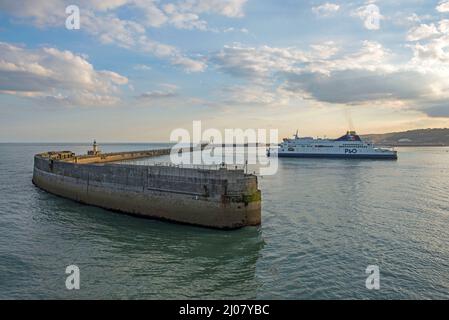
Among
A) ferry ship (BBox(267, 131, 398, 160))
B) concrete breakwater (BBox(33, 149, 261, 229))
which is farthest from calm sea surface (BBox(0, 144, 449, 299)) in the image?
ferry ship (BBox(267, 131, 398, 160))

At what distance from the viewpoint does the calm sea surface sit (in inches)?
577

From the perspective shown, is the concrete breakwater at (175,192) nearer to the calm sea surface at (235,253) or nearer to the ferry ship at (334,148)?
the calm sea surface at (235,253)

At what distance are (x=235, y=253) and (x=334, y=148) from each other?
93.0 m

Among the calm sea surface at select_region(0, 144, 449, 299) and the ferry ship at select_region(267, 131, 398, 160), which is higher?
the ferry ship at select_region(267, 131, 398, 160)

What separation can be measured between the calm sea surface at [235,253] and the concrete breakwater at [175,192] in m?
0.99

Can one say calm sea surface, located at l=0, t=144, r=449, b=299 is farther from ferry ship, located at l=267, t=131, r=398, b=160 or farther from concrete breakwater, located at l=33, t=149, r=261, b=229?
ferry ship, located at l=267, t=131, r=398, b=160

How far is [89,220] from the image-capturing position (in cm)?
2681

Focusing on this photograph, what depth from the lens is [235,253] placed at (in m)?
19.1

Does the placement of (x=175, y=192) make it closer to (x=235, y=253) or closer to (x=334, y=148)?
(x=235, y=253)

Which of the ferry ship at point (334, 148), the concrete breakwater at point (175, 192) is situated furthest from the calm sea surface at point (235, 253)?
the ferry ship at point (334, 148)

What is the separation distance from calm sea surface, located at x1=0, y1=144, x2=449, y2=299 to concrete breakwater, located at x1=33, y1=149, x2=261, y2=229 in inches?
39.1

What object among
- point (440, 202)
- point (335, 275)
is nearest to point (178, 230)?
point (335, 275)

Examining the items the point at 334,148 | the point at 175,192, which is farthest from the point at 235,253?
the point at 334,148

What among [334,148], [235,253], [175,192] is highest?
[334,148]
